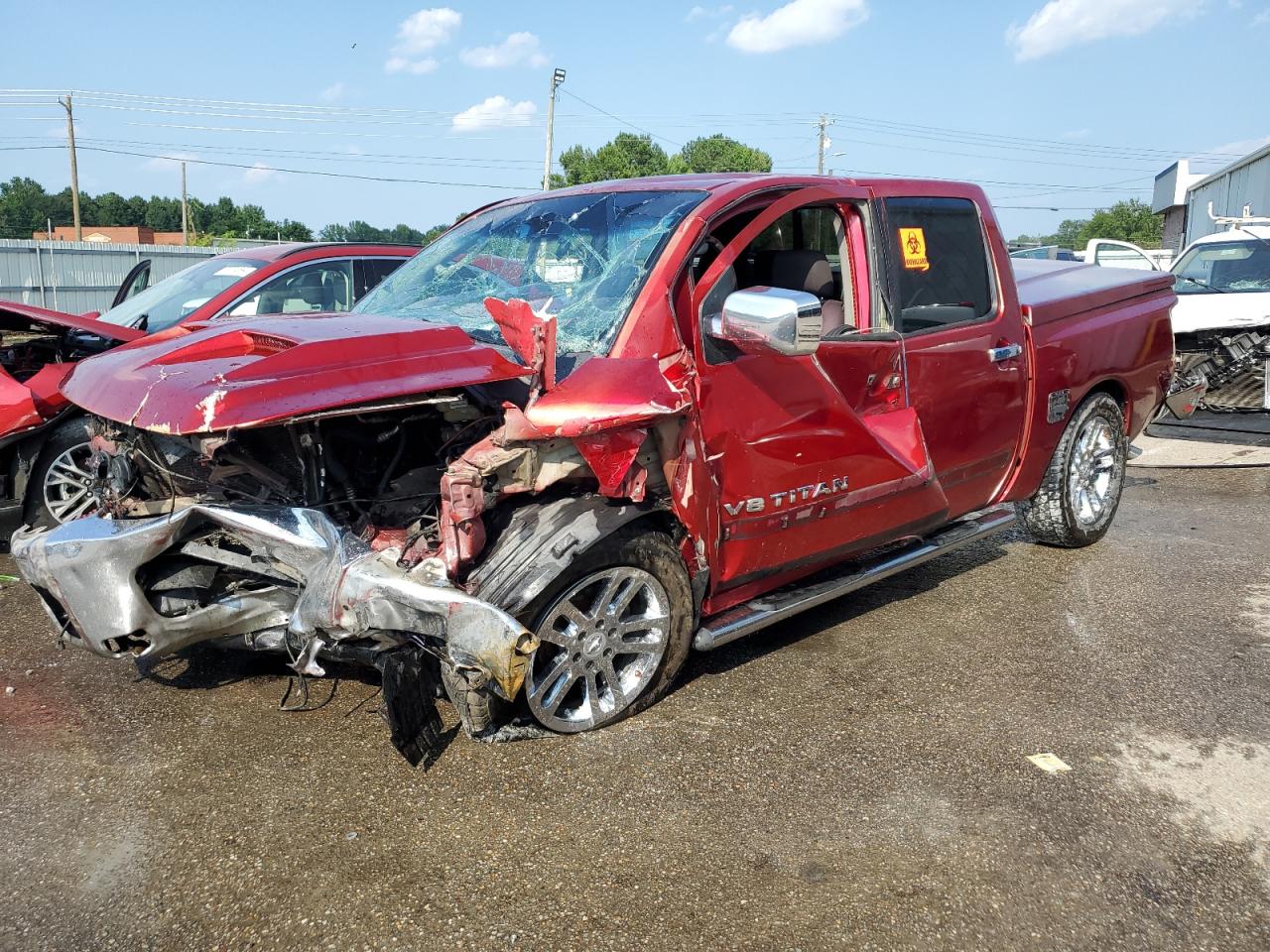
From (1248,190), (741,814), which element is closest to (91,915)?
(741,814)

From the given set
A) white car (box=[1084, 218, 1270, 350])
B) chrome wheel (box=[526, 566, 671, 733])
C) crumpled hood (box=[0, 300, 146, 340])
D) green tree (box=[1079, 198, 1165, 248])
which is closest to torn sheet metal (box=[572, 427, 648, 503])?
chrome wheel (box=[526, 566, 671, 733])

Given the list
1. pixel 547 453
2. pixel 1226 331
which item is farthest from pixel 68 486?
pixel 1226 331

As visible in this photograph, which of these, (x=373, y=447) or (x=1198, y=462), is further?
(x=1198, y=462)

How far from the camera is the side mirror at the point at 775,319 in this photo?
322cm

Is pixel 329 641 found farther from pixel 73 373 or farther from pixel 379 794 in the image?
pixel 73 373

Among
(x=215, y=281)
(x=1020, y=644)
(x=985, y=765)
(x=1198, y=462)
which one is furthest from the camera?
(x=1198, y=462)

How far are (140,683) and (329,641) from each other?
1320mm

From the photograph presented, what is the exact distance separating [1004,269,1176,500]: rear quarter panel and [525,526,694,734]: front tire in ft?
8.14

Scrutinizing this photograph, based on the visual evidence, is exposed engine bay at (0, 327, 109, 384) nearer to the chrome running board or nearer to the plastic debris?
the chrome running board

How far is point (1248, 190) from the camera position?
26.0m

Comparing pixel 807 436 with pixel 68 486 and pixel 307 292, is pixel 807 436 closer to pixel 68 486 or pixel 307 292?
pixel 68 486

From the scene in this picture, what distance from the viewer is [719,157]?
240 feet

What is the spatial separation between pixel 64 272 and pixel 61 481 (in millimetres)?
21185

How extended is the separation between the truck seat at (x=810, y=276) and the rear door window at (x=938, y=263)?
0.95 feet
